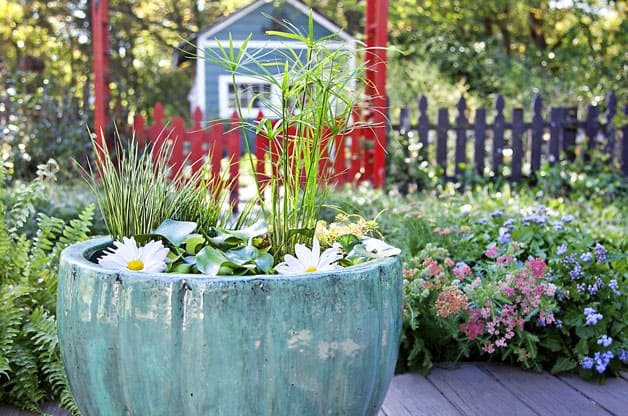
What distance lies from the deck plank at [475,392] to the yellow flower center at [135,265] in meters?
1.24

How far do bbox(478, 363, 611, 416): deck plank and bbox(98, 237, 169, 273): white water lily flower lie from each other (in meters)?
1.38

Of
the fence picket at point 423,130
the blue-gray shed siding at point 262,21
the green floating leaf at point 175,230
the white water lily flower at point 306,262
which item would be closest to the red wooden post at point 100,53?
the fence picket at point 423,130

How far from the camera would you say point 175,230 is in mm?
1674

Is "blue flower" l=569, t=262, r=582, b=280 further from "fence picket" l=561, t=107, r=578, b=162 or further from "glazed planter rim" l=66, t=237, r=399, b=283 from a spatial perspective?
"fence picket" l=561, t=107, r=578, b=162

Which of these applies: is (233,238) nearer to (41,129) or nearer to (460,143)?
(460,143)

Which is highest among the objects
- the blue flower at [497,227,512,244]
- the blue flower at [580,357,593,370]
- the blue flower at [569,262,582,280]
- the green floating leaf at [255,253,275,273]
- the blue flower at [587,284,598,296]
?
the green floating leaf at [255,253,275,273]

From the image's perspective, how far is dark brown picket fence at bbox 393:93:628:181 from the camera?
21.8 feet

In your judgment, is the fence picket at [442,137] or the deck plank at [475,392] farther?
the fence picket at [442,137]

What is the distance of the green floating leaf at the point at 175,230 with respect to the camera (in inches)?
64.4

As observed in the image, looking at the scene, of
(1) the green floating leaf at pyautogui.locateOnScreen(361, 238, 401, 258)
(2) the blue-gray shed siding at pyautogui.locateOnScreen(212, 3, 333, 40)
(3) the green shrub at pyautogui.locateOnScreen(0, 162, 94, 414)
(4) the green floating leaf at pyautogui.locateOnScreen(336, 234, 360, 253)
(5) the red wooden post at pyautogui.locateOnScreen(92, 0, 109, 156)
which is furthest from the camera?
(2) the blue-gray shed siding at pyautogui.locateOnScreen(212, 3, 333, 40)

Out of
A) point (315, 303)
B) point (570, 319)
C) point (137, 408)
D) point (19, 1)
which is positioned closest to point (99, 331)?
point (137, 408)

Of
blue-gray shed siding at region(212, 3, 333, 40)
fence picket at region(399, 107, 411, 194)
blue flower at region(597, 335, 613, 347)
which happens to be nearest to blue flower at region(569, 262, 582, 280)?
blue flower at region(597, 335, 613, 347)

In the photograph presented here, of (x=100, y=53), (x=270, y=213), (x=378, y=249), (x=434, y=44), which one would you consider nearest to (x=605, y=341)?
(x=378, y=249)

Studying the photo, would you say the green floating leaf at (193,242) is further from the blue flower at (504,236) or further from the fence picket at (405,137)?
the fence picket at (405,137)
